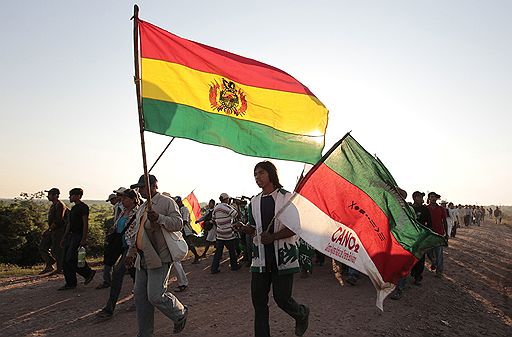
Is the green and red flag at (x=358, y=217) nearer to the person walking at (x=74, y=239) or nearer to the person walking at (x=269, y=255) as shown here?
the person walking at (x=269, y=255)

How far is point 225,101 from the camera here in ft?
19.0

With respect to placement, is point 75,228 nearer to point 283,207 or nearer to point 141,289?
point 141,289

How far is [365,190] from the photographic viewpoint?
493 cm

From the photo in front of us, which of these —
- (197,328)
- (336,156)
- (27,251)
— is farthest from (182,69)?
(27,251)

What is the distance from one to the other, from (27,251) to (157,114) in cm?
1596

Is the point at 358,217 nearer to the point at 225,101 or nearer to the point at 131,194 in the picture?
the point at 225,101

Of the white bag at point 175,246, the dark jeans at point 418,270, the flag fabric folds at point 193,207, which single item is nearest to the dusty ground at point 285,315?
the dark jeans at point 418,270

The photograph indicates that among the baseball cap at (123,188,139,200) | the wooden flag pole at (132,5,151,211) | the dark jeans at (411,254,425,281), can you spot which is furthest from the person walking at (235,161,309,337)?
the dark jeans at (411,254,425,281)

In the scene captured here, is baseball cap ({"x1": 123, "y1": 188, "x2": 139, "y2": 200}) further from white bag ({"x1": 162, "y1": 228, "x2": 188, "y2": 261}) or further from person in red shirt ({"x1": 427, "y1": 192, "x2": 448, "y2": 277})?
person in red shirt ({"x1": 427, "y1": 192, "x2": 448, "y2": 277})

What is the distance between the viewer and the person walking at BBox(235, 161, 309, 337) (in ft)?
14.9

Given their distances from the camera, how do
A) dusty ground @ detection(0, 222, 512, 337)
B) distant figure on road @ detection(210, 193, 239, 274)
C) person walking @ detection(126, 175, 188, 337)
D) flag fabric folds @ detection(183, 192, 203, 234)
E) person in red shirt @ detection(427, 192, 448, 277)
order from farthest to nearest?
flag fabric folds @ detection(183, 192, 203, 234) → distant figure on road @ detection(210, 193, 239, 274) → person in red shirt @ detection(427, 192, 448, 277) → dusty ground @ detection(0, 222, 512, 337) → person walking @ detection(126, 175, 188, 337)

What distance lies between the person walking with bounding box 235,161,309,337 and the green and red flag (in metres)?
0.18

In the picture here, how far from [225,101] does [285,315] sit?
3.45 meters

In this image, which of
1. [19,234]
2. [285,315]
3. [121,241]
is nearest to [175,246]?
[285,315]
